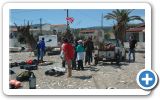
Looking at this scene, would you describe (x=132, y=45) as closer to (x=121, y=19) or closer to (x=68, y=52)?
(x=121, y=19)

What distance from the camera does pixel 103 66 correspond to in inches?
593

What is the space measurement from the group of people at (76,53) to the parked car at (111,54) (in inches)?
9.0

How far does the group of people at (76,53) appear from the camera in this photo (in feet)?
49.2

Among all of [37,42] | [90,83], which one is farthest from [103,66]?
[37,42]

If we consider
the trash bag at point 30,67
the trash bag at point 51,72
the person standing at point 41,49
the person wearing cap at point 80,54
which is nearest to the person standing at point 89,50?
the person wearing cap at point 80,54

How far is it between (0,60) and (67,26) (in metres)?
1.60

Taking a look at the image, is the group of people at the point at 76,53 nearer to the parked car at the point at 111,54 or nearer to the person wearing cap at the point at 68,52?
the person wearing cap at the point at 68,52

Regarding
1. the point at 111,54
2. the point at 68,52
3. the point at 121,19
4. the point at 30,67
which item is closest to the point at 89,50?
the point at 68,52

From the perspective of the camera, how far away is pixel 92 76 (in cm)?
1489

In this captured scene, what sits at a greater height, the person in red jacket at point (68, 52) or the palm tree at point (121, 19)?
the palm tree at point (121, 19)

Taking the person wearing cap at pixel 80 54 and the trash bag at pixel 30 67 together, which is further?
the person wearing cap at pixel 80 54

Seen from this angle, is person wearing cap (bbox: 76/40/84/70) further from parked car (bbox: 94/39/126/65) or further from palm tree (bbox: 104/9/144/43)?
palm tree (bbox: 104/9/144/43)

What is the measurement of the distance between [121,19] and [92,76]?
1390mm
